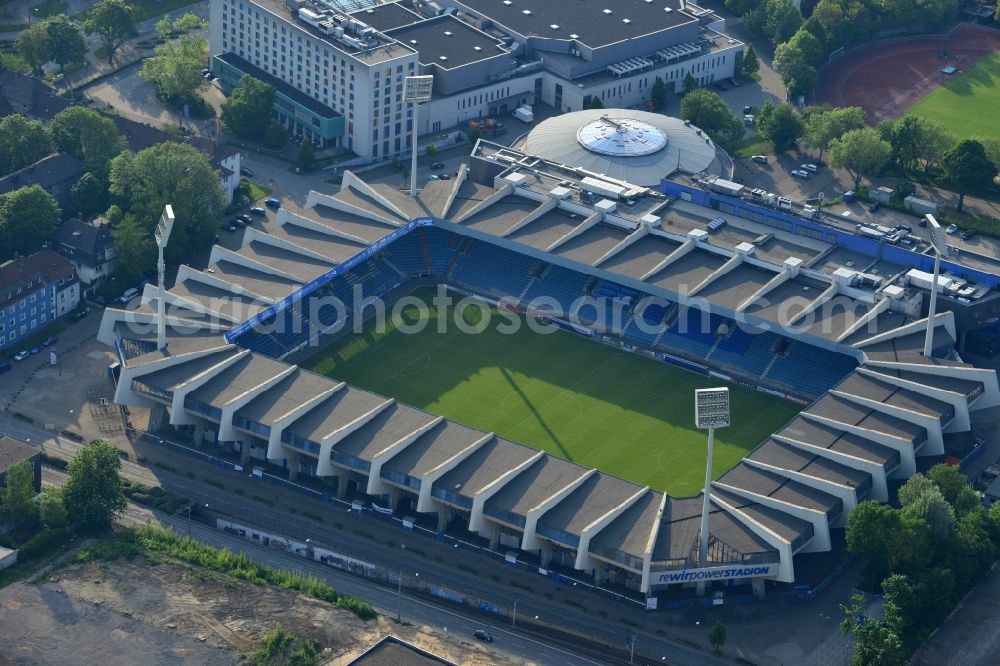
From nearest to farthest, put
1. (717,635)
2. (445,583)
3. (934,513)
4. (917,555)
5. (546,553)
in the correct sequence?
(717,635)
(917,555)
(445,583)
(934,513)
(546,553)

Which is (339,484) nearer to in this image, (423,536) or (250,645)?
(423,536)

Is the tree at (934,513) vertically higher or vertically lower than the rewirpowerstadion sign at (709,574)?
higher

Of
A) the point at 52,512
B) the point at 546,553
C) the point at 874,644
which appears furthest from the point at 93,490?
the point at 874,644

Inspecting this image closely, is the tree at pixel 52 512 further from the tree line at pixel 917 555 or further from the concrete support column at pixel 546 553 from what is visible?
the tree line at pixel 917 555

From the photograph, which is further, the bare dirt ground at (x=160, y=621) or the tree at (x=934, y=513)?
the tree at (x=934, y=513)

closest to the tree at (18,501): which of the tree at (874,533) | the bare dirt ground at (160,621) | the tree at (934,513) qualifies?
the bare dirt ground at (160,621)

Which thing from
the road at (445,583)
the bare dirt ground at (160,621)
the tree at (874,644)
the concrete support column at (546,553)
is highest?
the tree at (874,644)

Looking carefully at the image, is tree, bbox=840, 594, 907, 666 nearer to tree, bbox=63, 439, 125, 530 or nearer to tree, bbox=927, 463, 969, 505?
tree, bbox=927, 463, 969, 505

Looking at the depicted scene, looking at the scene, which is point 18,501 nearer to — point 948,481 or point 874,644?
point 874,644
